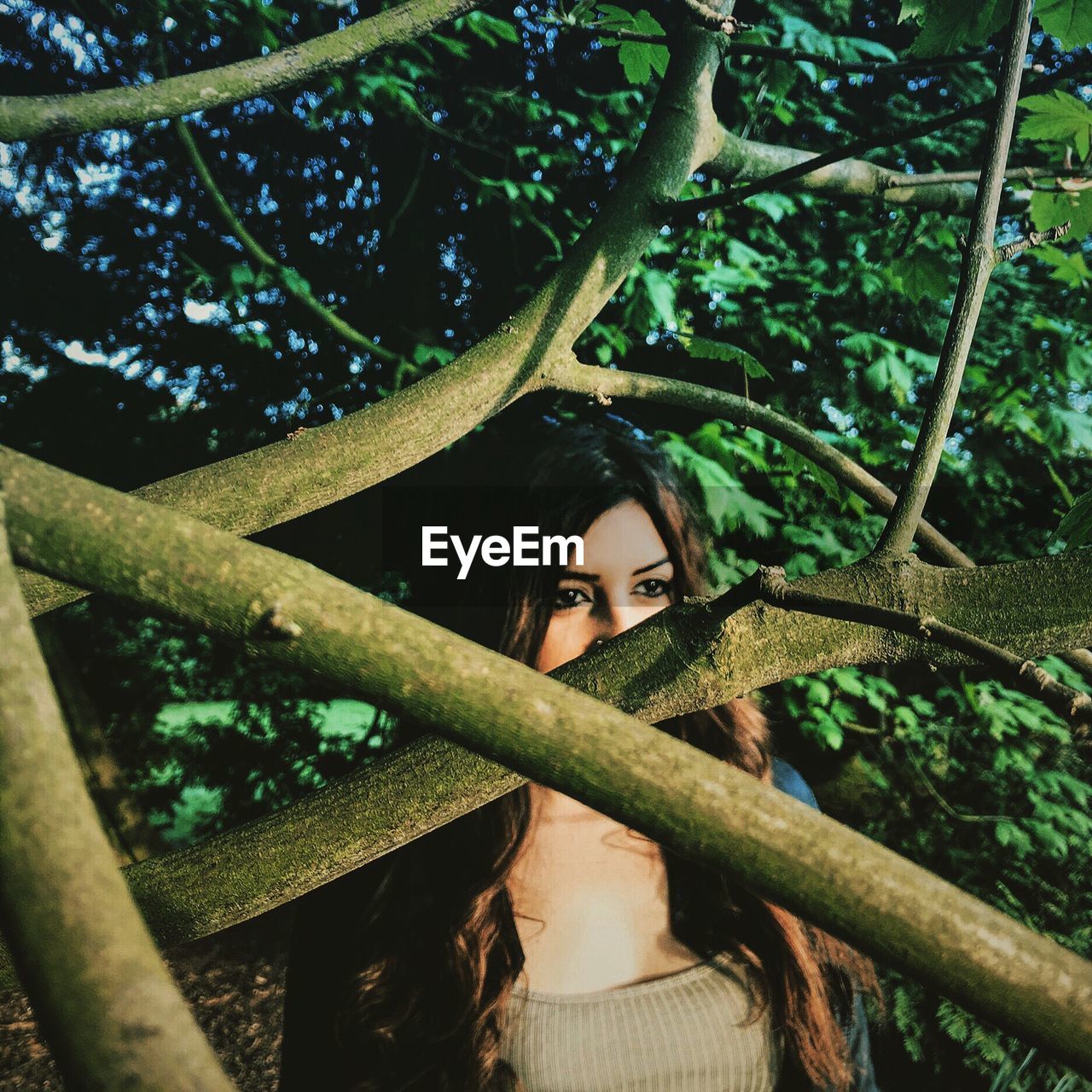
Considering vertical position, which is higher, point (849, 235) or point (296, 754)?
point (849, 235)

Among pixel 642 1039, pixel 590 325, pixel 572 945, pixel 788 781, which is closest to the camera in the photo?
pixel 642 1039

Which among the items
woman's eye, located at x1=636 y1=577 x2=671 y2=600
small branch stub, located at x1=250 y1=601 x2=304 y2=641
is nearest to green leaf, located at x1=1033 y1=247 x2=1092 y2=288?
woman's eye, located at x1=636 y1=577 x2=671 y2=600

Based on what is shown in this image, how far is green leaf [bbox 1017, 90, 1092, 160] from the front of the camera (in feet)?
3.98

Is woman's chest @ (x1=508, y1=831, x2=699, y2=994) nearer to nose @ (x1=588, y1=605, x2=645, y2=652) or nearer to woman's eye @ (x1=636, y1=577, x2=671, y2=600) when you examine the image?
nose @ (x1=588, y1=605, x2=645, y2=652)

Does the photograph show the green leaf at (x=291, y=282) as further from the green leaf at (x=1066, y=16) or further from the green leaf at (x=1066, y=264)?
the green leaf at (x=1066, y=264)

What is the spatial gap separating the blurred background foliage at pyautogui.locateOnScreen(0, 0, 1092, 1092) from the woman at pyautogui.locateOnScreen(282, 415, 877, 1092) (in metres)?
0.52

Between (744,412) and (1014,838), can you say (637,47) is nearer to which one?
(744,412)

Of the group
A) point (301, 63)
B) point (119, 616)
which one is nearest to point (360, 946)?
point (301, 63)

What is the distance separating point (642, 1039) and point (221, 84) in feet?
6.57

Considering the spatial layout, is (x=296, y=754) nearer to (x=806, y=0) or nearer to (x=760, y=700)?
(x=760, y=700)

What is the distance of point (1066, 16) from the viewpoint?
3.43 feet

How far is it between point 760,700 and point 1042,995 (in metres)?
2.16

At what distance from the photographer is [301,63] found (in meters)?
1.04

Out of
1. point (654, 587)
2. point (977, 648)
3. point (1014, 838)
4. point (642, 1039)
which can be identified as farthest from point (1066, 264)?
point (642, 1039)
